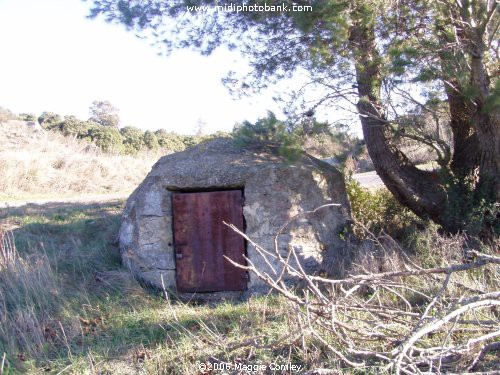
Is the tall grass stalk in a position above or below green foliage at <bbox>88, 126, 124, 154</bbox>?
below

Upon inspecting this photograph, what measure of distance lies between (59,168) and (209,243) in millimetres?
10529

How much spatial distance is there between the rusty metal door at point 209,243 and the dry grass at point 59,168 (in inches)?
327

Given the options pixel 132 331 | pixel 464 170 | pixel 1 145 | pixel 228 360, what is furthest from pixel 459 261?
pixel 1 145

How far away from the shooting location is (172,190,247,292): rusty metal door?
22.7ft

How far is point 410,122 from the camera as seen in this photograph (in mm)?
7098

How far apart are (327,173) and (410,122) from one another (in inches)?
54.5

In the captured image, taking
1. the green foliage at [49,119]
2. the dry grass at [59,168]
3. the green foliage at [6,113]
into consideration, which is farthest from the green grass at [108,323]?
the green foliage at [6,113]

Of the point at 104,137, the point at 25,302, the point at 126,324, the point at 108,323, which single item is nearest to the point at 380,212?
the point at 126,324

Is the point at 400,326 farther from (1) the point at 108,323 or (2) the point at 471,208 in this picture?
(2) the point at 471,208

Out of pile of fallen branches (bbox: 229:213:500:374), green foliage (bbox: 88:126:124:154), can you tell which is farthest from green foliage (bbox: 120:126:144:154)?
pile of fallen branches (bbox: 229:213:500:374)

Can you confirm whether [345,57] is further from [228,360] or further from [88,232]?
[88,232]

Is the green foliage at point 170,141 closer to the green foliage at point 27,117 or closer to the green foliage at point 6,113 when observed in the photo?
the green foliage at point 27,117

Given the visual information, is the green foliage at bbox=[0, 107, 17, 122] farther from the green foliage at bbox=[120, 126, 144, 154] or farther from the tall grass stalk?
the tall grass stalk

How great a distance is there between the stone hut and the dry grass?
26.1 feet
